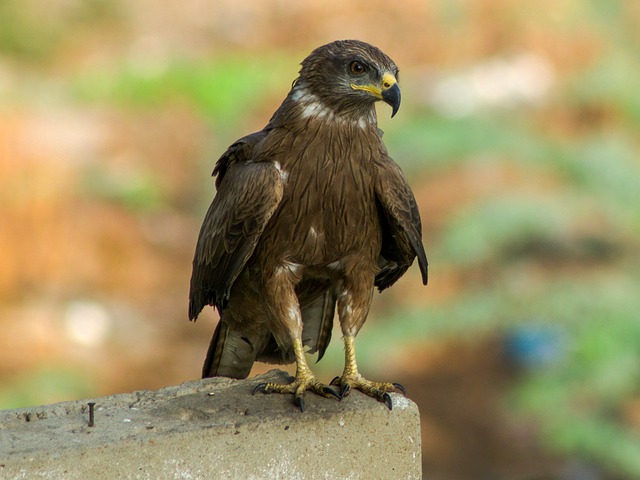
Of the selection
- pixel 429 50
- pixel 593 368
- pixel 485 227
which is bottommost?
pixel 593 368

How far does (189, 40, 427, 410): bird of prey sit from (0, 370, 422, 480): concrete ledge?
11cm

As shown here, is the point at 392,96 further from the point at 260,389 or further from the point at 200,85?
the point at 200,85

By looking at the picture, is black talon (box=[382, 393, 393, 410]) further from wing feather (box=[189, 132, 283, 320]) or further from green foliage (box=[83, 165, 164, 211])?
green foliage (box=[83, 165, 164, 211])

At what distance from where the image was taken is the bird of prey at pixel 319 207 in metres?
4.43

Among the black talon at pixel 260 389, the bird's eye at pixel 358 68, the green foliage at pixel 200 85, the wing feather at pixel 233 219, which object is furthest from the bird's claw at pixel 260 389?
the green foliage at pixel 200 85

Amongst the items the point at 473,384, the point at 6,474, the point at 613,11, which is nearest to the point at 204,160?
the point at 473,384

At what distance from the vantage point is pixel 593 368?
1081 cm

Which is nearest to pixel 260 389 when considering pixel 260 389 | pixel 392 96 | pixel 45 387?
pixel 260 389

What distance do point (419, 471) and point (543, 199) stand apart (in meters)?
8.85

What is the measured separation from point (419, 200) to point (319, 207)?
849cm

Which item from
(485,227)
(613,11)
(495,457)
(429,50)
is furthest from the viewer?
(613,11)

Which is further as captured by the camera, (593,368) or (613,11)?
(613,11)

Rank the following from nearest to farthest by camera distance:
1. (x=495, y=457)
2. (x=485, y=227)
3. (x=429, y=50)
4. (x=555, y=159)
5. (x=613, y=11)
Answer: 1. (x=495, y=457)
2. (x=485, y=227)
3. (x=555, y=159)
4. (x=429, y=50)
5. (x=613, y=11)

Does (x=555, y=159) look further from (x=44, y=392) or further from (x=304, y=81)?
(x=304, y=81)
